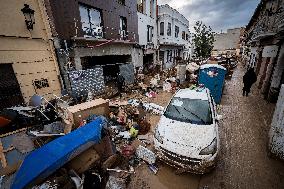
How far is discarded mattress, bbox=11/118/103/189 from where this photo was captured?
3.34 meters

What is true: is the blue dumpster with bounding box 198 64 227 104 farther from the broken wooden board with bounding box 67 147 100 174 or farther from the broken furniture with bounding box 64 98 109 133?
the broken wooden board with bounding box 67 147 100 174

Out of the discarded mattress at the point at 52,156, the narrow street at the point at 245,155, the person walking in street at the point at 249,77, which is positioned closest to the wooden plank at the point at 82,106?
the discarded mattress at the point at 52,156

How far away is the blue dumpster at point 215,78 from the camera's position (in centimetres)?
982

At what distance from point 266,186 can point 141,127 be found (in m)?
4.47

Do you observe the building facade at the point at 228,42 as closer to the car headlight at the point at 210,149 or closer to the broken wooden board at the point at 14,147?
the car headlight at the point at 210,149

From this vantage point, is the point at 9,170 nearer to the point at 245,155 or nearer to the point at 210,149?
the point at 210,149

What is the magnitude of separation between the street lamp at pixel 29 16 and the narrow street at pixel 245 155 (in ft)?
32.0

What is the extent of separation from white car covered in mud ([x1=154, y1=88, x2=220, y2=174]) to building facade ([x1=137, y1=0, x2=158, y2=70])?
13.5 metres

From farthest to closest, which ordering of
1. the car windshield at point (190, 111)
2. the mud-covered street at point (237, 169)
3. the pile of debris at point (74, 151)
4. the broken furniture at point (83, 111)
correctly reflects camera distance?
the broken furniture at point (83, 111)
the car windshield at point (190, 111)
the mud-covered street at point (237, 169)
the pile of debris at point (74, 151)

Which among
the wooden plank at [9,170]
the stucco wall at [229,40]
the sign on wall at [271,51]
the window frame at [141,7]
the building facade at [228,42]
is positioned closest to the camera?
the wooden plank at [9,170]

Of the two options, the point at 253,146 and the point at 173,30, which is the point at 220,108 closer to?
the point at 253,146

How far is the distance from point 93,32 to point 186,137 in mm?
10680

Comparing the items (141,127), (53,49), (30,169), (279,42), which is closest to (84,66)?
(53,49)

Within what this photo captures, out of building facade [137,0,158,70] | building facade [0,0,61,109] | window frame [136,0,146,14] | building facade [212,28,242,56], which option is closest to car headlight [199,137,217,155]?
building facade [0,0,61,109]
